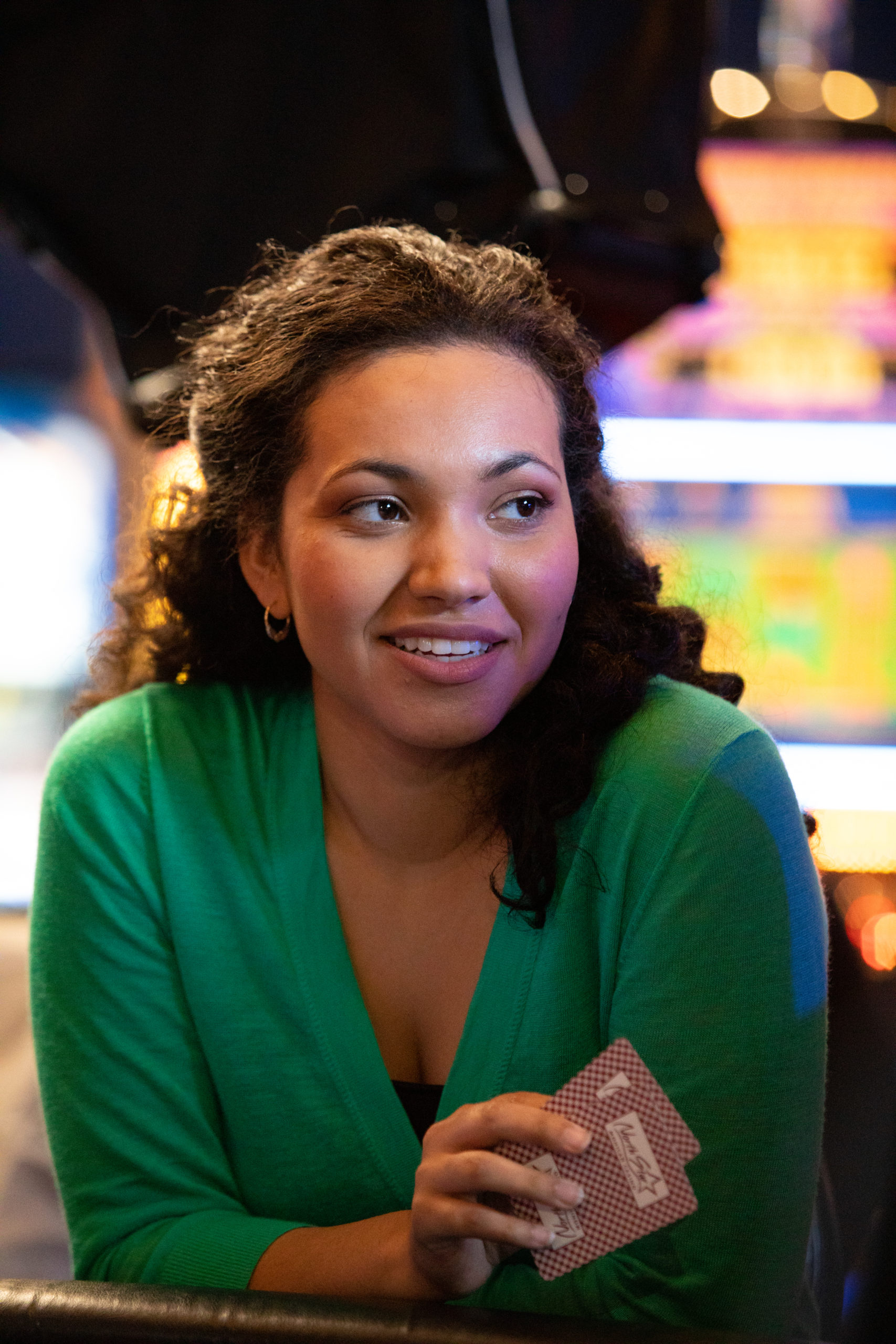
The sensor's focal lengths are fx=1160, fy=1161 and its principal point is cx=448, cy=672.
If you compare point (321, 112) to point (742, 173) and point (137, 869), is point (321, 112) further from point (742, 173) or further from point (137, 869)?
point (742, 173)

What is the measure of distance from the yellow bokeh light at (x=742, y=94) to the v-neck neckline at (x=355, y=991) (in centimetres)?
198

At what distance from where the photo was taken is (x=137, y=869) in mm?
1184

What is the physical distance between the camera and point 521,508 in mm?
1055

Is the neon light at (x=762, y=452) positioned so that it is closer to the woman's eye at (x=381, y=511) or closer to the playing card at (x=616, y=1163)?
the woman's eye at (x=381, y=511)

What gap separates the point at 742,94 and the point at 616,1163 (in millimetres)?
2441

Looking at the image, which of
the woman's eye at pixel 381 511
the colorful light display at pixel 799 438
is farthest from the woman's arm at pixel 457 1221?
the colorful light display at pixel 799 438

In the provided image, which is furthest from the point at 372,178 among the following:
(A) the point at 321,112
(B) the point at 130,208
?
(B) the point at 130,208

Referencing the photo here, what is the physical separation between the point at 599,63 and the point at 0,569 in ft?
6.37

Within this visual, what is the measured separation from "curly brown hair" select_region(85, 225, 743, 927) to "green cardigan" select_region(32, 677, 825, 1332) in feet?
0.13

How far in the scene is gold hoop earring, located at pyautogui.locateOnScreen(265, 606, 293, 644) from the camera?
3.98 ft

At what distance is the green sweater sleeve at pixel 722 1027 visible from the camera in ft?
2.99

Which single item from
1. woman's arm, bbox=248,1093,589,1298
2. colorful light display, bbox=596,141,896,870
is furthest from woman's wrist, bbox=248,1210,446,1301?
colorful light display, bbox=596,141,896,870

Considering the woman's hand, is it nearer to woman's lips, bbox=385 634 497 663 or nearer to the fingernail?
the fingernail

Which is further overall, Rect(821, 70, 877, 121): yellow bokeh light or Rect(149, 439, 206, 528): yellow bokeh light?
Rect(821, 70, 877, 121): yellow bokeh light
